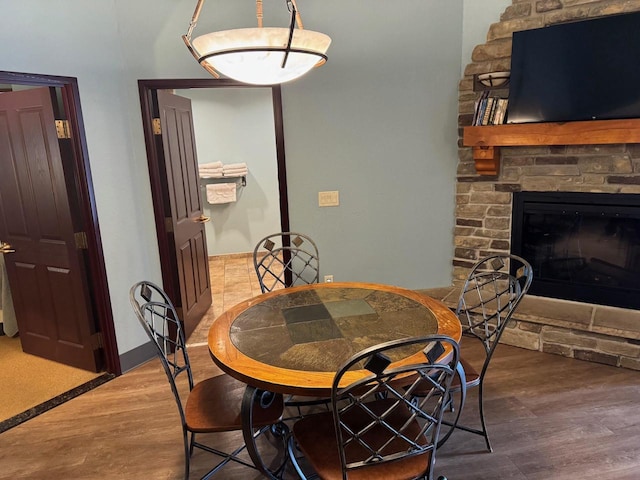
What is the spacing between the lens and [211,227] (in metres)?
5.97

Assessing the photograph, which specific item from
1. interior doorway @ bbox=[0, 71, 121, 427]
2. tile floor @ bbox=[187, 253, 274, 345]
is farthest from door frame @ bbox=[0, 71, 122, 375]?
tile floor @ bbox=[187, 253, 274, 345]

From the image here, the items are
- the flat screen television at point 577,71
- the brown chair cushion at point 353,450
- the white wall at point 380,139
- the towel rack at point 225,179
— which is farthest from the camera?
the towel rack at point 225,179

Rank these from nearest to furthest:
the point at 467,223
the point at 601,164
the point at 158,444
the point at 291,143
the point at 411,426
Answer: the point at 411,426 < the point at 158,444 < the point at 601,164 < the point at 291,143 < the point at 467,223

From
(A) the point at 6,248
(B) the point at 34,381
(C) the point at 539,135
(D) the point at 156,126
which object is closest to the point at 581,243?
(C) the point at 539,135

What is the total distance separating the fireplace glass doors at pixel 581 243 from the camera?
9.80 feet

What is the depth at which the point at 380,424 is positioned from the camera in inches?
64.6

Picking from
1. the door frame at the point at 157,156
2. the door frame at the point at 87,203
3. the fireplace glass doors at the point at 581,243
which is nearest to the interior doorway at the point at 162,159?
the door frame at the point at 157,156

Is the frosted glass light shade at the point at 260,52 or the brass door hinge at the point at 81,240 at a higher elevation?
the frosted glass light shade at the point at 260,52

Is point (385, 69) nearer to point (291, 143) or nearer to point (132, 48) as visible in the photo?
point (291, 143)

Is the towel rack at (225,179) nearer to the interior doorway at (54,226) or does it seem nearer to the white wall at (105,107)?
the white wall at (105,107)

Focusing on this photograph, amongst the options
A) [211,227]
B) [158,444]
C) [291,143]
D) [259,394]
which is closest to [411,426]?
[259,394]

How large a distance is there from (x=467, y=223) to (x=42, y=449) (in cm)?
322

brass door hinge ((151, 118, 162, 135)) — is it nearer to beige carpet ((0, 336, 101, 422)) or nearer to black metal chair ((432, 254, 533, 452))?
beige carpet ((0, 336, 101, 422))

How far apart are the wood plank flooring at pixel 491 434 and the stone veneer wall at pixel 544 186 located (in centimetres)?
20
